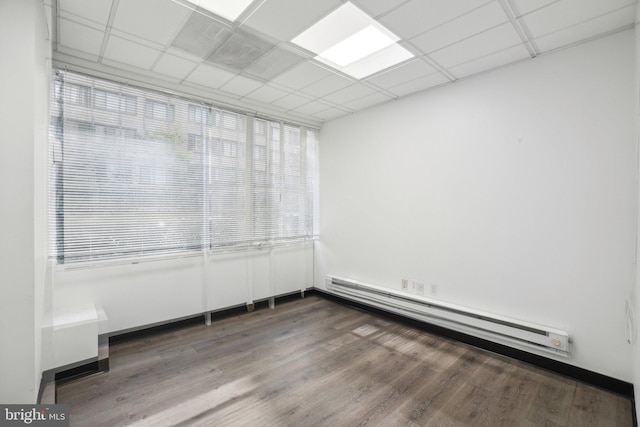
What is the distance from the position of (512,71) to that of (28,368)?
14.8ft

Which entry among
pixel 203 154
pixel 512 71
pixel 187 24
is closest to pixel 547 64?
pixel 512 71

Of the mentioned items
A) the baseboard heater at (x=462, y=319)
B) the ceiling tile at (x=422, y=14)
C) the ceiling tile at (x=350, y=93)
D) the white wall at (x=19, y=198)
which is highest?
the ceiling tile at (x=350, y=93)

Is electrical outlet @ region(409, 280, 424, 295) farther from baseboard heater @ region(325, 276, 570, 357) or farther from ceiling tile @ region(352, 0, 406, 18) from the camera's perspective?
ceiling tile @ region(352, 0, 406, 18)

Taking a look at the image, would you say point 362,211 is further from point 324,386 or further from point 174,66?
point 174,66

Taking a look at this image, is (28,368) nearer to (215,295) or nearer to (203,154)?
(215,295)

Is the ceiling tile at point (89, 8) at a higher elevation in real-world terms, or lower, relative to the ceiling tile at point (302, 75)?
higher

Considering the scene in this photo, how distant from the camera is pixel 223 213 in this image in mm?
3885

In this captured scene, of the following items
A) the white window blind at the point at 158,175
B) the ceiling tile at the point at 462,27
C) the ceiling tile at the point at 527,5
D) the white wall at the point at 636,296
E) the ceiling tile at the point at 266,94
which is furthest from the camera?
the ceiling tile at the point at 266,94

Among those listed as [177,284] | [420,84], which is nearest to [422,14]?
[420,84]

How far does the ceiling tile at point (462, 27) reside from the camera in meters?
2.16

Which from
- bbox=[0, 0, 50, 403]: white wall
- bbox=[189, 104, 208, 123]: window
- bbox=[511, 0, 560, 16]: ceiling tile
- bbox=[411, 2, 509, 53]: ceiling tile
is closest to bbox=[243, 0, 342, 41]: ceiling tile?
bbox=[411, 2, 509, 53]: ceiling tile

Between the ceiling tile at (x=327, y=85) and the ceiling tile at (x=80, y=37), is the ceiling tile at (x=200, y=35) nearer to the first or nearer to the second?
the ceiling tile at (x=80, y=37)

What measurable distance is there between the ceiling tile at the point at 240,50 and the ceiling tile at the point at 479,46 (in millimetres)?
1561

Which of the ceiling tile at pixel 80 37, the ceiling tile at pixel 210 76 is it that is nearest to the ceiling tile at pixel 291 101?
the ceiling tile at pixel 210 76
